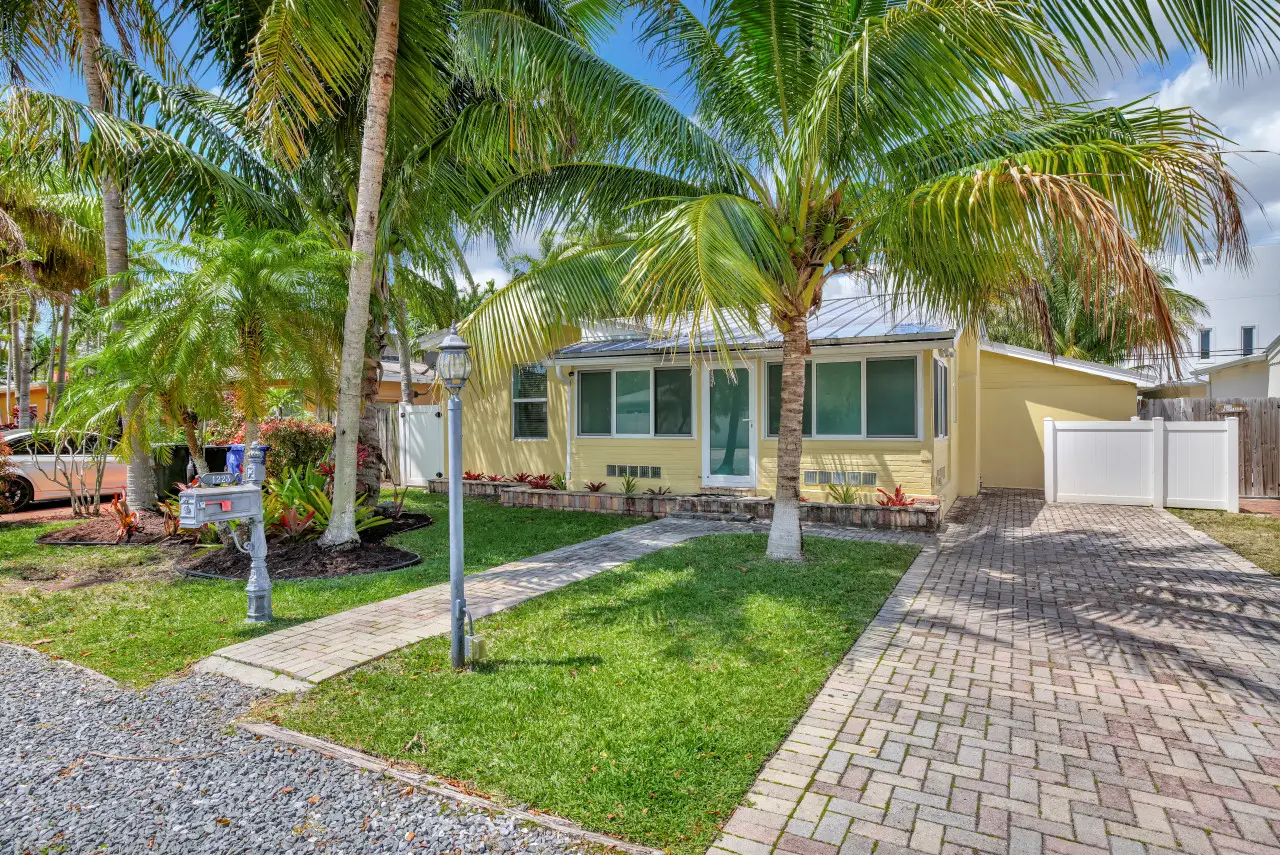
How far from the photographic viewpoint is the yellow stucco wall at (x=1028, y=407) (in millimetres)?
14508

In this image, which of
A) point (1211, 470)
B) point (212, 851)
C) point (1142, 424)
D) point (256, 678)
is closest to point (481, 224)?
point (256, 678)

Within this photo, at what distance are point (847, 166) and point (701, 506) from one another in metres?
5.92

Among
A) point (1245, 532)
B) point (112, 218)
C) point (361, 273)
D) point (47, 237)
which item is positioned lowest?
point (1245, 532)

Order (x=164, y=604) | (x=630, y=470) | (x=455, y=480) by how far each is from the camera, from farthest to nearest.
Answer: (x=630, y=470) < (x=164, y=604) < (x=455, y=480)

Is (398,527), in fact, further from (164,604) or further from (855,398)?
(855,398)

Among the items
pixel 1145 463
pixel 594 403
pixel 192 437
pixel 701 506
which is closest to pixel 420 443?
pixel 594 403

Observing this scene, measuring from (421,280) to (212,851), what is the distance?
10.5 meters

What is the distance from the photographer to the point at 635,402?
1220 centimetres

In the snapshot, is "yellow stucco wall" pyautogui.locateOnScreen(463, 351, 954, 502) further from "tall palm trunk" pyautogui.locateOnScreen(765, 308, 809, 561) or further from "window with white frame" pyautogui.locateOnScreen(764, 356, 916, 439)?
"tall palm trunk" pyautogui.locateOnScreen(765, 308, 809, 561)

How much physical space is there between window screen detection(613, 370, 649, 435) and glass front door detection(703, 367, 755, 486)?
1.17 metres

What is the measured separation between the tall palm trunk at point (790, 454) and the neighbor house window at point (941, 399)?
156 inches

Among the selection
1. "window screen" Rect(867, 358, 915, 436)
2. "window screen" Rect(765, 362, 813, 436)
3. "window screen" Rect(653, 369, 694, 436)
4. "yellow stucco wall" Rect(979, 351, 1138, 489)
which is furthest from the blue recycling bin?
"yellow stucco wall" Rect(979, 351, 1138, 489)

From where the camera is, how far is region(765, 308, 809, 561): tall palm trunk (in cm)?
746

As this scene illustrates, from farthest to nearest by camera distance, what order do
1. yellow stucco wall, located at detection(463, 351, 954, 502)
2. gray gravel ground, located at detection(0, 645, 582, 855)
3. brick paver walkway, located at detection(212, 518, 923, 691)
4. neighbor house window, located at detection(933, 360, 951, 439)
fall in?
1. neighbor house window, located at detection(933, 360, 951, 439)
2. yellow stucco wall, located at detection(463, 351, 954, 502)
3. brick paver walkway, located at detection(212, 518, 923, 691)
4. gray gravel ground, located at detection(0, 645, 582, 855)
